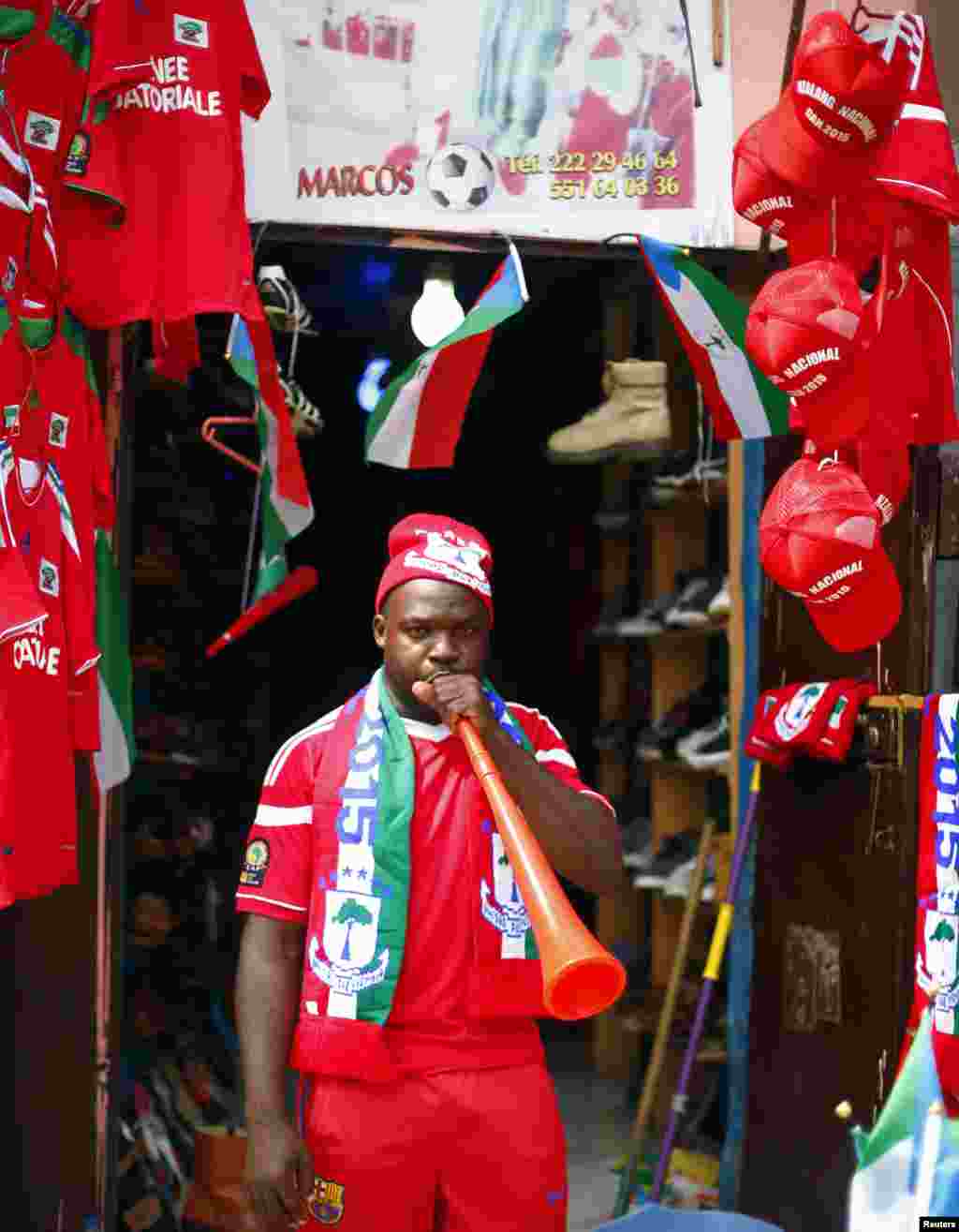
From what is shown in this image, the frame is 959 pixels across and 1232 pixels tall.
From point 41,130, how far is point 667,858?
11.7 ft

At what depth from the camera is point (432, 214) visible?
4.47 m

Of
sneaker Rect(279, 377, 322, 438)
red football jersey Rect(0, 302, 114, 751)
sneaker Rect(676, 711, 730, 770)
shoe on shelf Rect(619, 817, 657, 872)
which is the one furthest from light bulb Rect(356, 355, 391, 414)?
red football jersey Rect(0, 302, 114, 751)

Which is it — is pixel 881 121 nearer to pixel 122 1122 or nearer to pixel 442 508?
pixel 122 1122

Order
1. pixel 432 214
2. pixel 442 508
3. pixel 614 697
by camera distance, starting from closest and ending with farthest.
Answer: pixel 432 214
pixel 614 697
pixel 442 508

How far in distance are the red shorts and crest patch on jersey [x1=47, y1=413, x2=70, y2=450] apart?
1466 millimetres

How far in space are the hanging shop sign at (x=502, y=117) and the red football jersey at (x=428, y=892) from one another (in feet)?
7.15

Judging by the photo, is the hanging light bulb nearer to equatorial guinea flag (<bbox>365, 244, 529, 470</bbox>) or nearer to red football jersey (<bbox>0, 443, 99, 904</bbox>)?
equatorial guinea flag (<bbox>365, 244, 529, 470</bbox>)

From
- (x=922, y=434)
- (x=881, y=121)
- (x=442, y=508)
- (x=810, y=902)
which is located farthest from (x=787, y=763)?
(x=442, y=508)

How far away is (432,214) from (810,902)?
2248 mm

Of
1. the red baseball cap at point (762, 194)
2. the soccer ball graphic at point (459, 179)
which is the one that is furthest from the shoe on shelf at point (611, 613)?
the red baseball cap at point (762, 194)

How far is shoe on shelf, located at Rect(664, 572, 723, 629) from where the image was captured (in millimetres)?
5430

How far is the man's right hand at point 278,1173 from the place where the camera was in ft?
8.35

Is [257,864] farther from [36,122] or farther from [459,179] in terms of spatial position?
[459,179]

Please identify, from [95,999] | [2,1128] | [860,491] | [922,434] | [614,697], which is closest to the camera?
[860,491]
